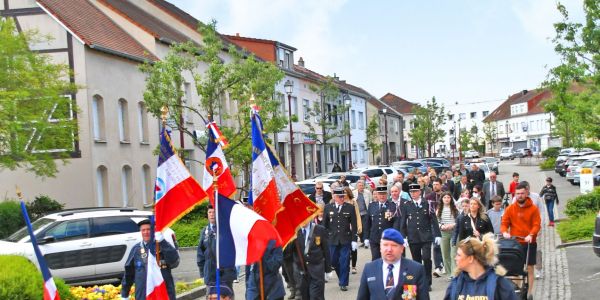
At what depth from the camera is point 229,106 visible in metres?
43.9

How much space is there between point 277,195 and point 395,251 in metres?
3.16

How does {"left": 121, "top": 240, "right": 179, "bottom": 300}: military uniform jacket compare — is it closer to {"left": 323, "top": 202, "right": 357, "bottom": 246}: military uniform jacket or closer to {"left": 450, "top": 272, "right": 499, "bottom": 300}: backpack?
{"left": 450, "top": 272, "right": 499, "bottom": 300}: backpack

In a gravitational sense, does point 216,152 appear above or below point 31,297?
above

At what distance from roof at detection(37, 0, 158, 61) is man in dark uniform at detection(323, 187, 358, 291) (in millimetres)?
17286

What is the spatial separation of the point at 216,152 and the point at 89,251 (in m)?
8.28

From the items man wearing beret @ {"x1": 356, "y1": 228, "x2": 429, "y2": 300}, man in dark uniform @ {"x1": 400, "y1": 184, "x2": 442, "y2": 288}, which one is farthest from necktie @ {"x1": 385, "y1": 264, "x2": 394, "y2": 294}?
man in dark uniform @ {"x1": 400, "y1": 184, "x2": 442, "y2": 288}

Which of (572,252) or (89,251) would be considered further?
(572,252)

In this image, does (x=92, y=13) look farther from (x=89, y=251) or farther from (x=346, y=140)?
(x=346, y=140)

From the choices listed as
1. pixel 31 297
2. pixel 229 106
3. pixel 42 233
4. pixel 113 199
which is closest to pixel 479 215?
pixel 31 297

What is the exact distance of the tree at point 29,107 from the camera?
22.6 meters

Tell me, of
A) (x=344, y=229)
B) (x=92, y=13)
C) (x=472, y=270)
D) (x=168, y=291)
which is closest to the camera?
(x=472, y=270)

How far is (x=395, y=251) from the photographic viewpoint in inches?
288

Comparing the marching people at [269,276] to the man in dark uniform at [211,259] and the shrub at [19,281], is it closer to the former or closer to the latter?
the man in dark uniform at [211,259]

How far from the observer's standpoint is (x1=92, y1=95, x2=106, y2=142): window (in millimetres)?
31422
